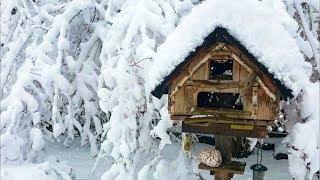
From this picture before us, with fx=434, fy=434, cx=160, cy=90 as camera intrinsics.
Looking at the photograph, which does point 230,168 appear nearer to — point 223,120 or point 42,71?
point 223,120

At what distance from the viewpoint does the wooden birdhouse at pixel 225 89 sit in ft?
10.8

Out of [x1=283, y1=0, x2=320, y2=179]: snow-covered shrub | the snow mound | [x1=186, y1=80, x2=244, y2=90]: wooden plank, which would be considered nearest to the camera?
[x1=186, y1=80, x2=244, y2=90]: wooden plank

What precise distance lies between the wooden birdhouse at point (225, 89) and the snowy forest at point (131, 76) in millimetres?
86

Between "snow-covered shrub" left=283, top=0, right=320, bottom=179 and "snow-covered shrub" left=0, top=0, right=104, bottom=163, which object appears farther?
"snow-covered shrub" left=0, top=0, right=104, bottom=163

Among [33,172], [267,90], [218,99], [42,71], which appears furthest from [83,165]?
[267,90]

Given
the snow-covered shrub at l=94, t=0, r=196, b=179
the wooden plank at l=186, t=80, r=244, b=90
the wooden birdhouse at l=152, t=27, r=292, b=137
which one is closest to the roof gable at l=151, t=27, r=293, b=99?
the wooden birdhouse at l=152, t=27, r=292, b=137

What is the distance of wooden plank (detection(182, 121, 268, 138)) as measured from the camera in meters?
3.38

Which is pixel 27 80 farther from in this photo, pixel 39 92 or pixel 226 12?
pixel 226 12

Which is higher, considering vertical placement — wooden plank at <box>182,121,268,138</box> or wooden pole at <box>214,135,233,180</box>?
wooden plank at <box>182,121,268,138</box>

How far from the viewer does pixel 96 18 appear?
6.62 meters

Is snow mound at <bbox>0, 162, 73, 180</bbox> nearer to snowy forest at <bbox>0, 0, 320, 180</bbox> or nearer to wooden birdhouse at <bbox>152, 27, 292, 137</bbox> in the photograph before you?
snowy forest at <bbox>0, 0, 320, 180</bbox>

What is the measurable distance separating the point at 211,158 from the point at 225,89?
0.59 metres

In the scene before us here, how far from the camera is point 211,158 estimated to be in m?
3.57

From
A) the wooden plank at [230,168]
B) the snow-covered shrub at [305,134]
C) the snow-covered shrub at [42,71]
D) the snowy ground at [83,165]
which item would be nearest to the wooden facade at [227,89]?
the wooden plank at [230,168]
